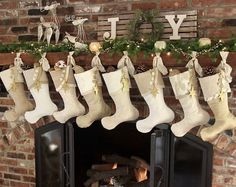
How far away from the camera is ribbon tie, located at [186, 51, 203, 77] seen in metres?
1.98

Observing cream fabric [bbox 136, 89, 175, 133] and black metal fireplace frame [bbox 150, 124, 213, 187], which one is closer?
cream fabric [bbox 136, 89, 175, 133]

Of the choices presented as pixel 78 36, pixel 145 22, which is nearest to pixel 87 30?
pixel 78 36

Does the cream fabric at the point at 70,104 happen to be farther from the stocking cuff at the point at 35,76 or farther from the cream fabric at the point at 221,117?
the cream fabric at the point at 221,117

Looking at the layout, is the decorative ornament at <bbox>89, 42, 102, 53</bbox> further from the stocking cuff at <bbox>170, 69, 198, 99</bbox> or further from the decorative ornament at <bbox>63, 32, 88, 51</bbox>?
the stocking cuff at <bbox>170, 69, 198, 99</bbox>

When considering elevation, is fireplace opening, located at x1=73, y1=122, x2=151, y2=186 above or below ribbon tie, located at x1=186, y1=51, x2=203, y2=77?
below

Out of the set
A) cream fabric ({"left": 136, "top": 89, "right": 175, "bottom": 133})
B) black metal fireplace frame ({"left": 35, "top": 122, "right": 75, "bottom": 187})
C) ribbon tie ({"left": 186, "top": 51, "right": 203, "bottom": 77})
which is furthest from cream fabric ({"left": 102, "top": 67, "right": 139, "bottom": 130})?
black metal fireplace frame ({"left": 35, "top": 122, "right": 75, "bottom": 187})

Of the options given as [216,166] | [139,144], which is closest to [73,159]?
[139,144]

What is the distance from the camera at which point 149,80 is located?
81.9 inches

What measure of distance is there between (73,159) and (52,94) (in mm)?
464

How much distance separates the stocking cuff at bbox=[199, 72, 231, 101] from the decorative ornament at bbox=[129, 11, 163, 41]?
1.32 ft

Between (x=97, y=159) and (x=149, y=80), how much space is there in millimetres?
929

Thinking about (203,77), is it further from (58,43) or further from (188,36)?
(58,43)

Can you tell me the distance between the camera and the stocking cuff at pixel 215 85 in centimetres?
192

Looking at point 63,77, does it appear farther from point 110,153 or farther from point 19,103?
point 110,153
